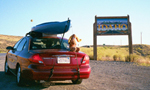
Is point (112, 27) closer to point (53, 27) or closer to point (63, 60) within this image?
point (53, 27)

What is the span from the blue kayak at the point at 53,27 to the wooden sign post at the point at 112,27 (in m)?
11.4

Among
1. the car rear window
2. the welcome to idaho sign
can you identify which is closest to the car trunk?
the car rear window

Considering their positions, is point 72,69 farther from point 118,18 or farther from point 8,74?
point 118,18

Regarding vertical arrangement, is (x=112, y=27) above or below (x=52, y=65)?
above

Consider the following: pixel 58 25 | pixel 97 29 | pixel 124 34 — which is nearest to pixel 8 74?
pixel 58 25

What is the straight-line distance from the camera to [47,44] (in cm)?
592

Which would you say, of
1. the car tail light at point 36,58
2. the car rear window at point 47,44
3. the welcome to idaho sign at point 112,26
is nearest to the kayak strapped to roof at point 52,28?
the car rear window at point 47,44

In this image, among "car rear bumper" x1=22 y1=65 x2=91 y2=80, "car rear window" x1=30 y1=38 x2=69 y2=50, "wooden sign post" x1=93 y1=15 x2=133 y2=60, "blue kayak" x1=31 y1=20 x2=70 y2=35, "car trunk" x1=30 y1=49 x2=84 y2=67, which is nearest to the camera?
"car rear bumper" x1=22 y1=65 x2=91 y2=80

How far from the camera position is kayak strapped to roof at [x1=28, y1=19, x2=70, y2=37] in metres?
5.53

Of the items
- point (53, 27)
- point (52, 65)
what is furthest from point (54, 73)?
point (53, 27)

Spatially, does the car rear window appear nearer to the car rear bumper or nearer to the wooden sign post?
the car rear bumper

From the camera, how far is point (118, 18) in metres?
17.4

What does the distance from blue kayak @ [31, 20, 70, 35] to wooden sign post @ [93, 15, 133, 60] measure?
37.3 ft

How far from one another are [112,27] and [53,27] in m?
12.3
